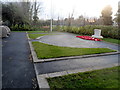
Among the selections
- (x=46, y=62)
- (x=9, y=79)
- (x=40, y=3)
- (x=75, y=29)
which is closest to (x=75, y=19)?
(x=75, y=29)

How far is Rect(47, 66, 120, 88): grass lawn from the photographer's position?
6.57ft

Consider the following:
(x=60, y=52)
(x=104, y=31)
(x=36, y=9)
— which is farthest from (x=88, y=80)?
(x=36, y=9)

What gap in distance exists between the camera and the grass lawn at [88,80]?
200 cm

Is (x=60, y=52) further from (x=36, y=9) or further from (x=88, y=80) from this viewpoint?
(x=36, y=9)

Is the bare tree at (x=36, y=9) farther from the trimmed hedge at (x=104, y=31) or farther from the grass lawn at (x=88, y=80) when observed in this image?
the grass lawn at (x=88, y=80)

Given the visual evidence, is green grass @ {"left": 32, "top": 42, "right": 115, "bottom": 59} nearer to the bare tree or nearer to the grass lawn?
the grass lawn

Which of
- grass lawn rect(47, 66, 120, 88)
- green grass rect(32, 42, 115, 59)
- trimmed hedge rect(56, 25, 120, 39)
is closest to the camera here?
grass lawn rect(47, 66, 120, 88)

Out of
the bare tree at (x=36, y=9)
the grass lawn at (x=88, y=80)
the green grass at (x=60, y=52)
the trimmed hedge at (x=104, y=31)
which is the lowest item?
the grass lawn at (x=88, y=80)

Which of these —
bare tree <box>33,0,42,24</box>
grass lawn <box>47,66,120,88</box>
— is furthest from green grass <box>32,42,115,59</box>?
bare tree <box>33,0,42,24</box>

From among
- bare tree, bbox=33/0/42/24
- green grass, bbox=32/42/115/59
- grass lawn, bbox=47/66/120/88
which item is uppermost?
bare tree, bbox=33/0/42/24

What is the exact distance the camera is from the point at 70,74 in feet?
8.23

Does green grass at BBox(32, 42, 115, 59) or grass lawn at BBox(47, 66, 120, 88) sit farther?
green grass at BBox(32, 42, 115, 59)

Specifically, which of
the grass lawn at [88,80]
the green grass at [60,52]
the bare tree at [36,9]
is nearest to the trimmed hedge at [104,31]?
the green grass at [60,52]

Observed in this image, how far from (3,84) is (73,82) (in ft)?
5.22
